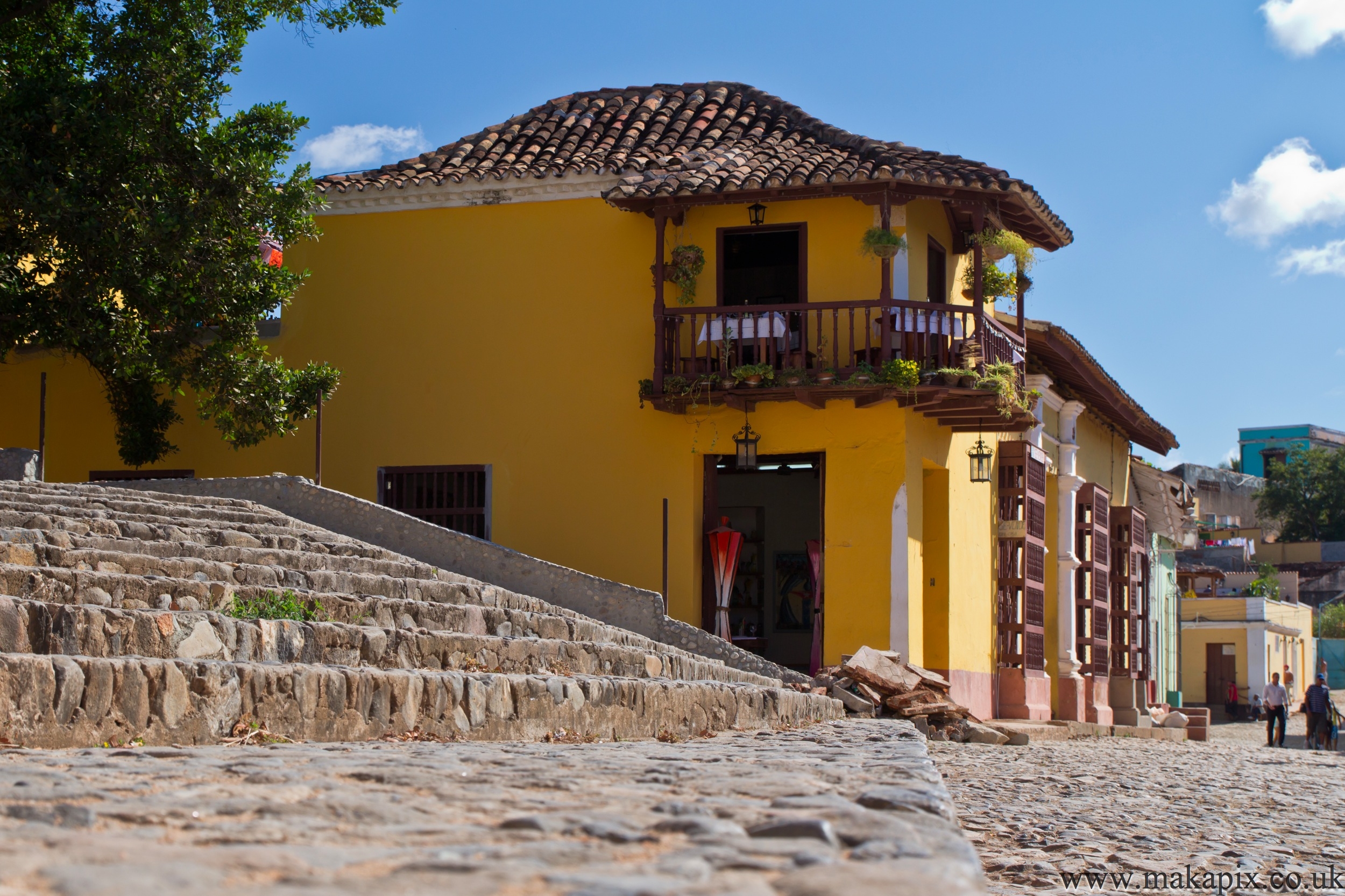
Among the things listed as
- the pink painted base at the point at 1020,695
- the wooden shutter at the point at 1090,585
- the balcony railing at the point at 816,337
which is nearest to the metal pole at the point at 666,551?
the balcony railing at the point at 816,337

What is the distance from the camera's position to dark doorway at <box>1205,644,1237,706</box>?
35312mm

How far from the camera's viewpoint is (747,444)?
14.7 meters

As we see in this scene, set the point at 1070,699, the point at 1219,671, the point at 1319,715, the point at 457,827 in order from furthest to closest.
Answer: the point at 1219,671, the point at 1319,715, the point at 1070,699, the point at 457,827

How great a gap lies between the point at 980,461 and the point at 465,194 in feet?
22.6

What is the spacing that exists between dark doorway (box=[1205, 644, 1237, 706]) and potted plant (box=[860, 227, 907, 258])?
83.2 ft

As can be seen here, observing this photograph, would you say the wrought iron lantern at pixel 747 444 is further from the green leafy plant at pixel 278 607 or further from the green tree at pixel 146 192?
the green leafy plant at pixel 278 607

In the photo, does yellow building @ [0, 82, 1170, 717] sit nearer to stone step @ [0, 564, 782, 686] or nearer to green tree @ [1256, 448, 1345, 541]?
stone step @ [0, 564, 782, 686]

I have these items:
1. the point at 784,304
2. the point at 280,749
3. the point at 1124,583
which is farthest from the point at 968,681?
the point at 280,749

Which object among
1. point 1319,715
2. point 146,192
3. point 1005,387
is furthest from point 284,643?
point 1319,715

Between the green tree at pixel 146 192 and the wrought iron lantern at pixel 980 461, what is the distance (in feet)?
25.6

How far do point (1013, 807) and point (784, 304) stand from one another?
785 centimetres

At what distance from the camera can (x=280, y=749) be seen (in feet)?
13.1

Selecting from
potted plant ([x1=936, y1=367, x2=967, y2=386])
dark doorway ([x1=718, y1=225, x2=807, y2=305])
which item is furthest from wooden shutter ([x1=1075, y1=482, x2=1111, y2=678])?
potted plant ([x1=936, y1=367, x2=967, y2=386])

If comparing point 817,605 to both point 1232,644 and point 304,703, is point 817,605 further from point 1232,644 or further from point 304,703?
point 1232,644
